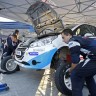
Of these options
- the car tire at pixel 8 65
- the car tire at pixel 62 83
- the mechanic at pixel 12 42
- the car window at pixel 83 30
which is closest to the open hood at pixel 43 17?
the mechanic at pixel 12 42

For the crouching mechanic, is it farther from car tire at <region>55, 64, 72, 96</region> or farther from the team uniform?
car tire at <region>55, 64, 72, 96</region>

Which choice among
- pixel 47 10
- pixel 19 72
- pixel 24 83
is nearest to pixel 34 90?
pixel 24 83

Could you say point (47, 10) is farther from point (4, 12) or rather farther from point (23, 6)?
point (4, 12)

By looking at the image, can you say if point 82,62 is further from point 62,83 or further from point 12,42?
point 12,42

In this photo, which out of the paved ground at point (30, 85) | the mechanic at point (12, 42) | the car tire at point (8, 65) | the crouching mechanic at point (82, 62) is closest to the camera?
the crouching mechanic at point (82, 62)

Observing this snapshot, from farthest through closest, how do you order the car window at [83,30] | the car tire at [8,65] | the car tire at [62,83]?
the car tire at [8,65] → the car window at [83,30] → the car tire at [62,83]

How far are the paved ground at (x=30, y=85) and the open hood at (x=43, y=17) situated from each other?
194 centimetres

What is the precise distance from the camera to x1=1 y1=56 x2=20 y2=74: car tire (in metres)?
7.12

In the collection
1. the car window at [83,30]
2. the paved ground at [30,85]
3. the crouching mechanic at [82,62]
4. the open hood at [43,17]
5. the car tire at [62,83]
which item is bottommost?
the paved ground at [30,85]

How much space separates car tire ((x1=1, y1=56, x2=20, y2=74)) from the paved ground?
192 mm

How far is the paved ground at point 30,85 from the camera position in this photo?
4.83m

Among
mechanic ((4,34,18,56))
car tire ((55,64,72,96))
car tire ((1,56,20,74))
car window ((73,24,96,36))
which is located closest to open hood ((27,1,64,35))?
mechanic ((4,34,18,56))

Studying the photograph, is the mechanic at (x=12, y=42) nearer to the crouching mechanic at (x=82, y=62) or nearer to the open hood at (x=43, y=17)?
the open hood at (x=43, y=17)

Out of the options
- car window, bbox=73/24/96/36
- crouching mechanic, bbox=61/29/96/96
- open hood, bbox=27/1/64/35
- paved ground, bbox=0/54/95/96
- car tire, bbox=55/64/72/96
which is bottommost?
paved ground, bbox=0/54/95/96
